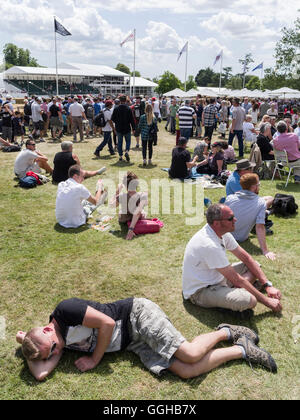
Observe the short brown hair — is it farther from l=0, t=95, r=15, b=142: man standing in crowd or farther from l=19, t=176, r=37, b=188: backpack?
l=0, t=95, r=15, b=142: man standing in crowd

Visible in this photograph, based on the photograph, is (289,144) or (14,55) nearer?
(289,144)

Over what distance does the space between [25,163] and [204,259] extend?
21.8ft

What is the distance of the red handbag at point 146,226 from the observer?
5.73m

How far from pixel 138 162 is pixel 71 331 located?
8675 millimetres

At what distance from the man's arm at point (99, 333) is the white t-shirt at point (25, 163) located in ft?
21.4

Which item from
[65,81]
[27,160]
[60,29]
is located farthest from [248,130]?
[65,81]

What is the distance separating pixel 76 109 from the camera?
13.7 meters

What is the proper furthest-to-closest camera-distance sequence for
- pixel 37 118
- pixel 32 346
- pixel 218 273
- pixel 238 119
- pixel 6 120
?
pixel 37 118 < pixel 6 120 < pixel 238 119 < pixel 218 273 < pixel 32 346

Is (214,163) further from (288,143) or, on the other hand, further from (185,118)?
(185,118)

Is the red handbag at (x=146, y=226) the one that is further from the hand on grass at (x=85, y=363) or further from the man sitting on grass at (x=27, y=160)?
the man sitting on grass at (x=27, y=160)

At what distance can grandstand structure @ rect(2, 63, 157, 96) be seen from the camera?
55.1 meters

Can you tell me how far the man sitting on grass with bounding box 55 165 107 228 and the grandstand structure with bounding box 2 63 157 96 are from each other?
51909 millimetres

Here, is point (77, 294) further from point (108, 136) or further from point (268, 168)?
point (108, 136)

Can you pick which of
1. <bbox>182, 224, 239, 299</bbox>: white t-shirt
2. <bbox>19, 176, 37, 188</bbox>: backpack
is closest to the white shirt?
<bbox>19, 176, 37, 188</bbox>: backpack
